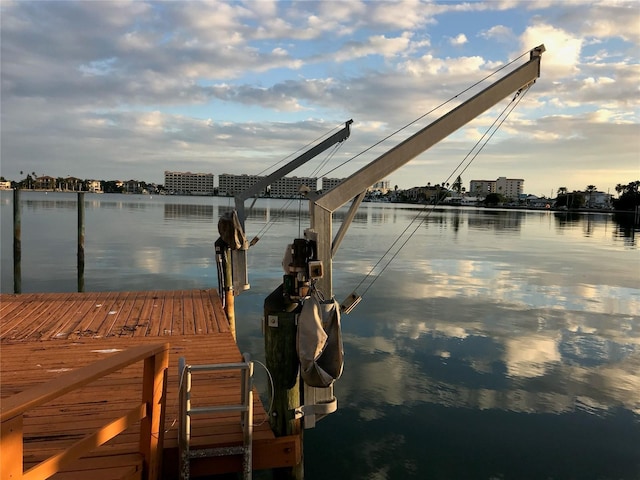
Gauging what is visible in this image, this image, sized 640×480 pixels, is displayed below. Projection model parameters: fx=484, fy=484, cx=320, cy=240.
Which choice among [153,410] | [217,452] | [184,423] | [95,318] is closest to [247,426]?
[217,452]

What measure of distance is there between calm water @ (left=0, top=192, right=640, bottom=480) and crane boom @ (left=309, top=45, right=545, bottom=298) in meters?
2.91

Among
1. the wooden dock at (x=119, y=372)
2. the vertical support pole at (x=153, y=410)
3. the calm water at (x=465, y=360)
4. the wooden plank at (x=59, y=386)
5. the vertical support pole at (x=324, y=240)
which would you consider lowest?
the calm water at (x=465, y=360)

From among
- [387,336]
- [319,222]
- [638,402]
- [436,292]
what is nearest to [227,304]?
[387,336]

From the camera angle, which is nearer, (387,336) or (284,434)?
(284,434)

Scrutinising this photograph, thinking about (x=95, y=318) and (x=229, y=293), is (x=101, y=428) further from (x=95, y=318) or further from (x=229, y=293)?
(x=229, y=293)

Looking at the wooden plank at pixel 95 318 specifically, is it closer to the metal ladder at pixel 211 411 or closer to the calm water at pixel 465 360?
the calm water at pixel 465 360

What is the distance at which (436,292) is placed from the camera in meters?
17.4

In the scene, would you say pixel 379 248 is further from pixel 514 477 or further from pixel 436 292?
pixel 514 477

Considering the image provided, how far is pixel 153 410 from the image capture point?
12.5 feet

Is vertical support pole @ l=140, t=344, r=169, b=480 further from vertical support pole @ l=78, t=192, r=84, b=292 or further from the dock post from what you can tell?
vertical support pole @ l=78, t=192, r=84, b=292

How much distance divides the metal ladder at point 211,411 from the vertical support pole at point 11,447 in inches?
72.1

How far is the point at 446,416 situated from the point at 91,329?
6.16 m

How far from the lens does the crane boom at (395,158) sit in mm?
5266

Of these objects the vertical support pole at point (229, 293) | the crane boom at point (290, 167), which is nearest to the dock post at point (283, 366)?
the vertical support pole at point (229, 293)
